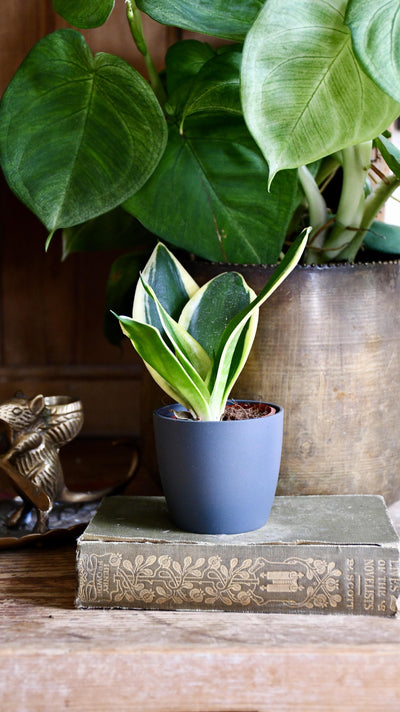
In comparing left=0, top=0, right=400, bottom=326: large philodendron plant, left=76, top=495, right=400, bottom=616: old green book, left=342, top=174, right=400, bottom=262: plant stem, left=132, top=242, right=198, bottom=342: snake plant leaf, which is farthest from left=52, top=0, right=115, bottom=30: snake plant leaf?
left=76, top=495, right=400, bottom=616: old green book

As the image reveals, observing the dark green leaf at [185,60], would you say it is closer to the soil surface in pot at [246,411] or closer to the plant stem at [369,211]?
the plant stem at [369,211]

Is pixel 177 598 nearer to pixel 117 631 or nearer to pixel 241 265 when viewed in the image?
pixel 117 631

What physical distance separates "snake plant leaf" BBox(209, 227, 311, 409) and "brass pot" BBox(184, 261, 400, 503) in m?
0.08

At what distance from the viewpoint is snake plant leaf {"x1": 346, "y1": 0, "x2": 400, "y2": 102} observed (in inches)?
21.3

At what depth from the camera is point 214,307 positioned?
0.69m

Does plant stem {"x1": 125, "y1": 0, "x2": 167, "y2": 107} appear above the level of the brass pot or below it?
above

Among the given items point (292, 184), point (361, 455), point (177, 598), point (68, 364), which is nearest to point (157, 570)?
point (177, 598)

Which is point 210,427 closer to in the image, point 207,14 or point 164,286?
point 164,286

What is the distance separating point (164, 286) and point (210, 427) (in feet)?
0.53

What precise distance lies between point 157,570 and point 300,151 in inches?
14.0

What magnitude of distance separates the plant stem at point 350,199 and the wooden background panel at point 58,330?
0.38 meters

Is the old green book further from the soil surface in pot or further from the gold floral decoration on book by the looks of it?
the soil surface in pot

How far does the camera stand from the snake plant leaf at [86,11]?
0.70 meters

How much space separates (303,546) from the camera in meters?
0.59
